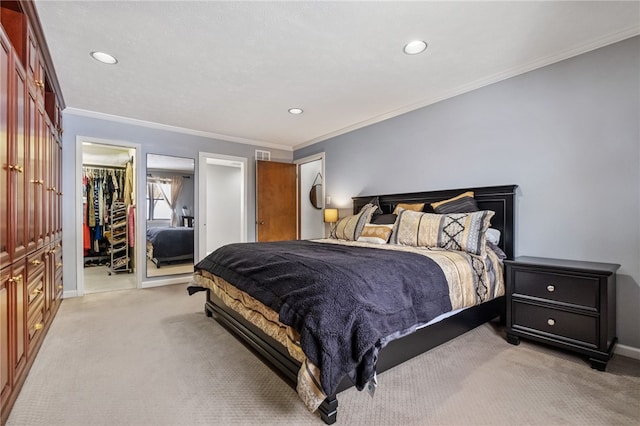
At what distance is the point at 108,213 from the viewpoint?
6.22 metres

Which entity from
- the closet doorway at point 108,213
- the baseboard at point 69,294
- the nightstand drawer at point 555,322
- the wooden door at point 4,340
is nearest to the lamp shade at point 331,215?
the nightstand drawer at point 555,322

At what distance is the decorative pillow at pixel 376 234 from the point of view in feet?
10.7

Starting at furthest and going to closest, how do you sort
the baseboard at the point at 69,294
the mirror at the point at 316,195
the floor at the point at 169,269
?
the mirror at the point at 316,195, the floor at the point at 169,269, the baseboard at the point at 69,294

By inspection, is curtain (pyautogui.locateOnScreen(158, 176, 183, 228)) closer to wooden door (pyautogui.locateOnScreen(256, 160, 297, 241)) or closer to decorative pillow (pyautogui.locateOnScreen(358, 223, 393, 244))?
wooden door (pyautogui.locateOnScreen(256, 160, 297, 241))

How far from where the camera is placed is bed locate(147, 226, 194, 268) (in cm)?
461

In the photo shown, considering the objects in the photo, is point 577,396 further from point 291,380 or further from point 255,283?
point 255,283

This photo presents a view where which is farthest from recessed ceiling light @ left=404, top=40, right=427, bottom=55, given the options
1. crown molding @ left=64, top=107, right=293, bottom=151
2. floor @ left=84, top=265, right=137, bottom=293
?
floor @ left=84, top=265, right=137, bottom=293

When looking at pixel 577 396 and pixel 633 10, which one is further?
pixel 633 10

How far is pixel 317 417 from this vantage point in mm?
1557

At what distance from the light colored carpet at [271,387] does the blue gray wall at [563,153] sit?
867mm

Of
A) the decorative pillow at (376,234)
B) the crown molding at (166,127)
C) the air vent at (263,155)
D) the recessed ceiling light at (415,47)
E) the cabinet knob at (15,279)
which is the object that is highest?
the recessed ceiling light at (415,47)

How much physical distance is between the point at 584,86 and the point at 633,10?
0.55 meters

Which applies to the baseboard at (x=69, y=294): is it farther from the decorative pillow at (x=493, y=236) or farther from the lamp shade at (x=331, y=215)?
the decorative pillow at (x=493, y=236)

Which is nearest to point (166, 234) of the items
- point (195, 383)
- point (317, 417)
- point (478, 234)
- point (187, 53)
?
point (187, 53)
